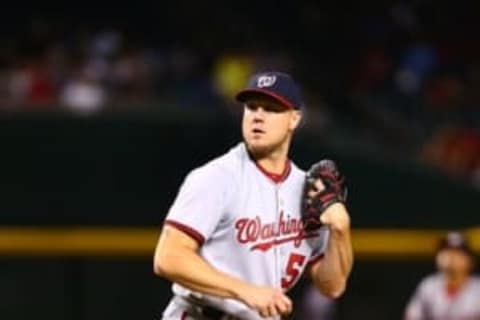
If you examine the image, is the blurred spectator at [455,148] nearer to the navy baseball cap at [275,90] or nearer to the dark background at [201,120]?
the dark background at [201,120]

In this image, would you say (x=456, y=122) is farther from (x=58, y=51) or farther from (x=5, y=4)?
(x=5, y=4)

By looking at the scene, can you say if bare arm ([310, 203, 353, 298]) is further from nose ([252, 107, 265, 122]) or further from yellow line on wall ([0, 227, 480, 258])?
yellow line on wall ([0, 227, 480, 258])

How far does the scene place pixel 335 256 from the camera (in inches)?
223

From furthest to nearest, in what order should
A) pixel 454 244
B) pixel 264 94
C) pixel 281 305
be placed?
pixel 454 244, pixel 264 94, pixel 281 305

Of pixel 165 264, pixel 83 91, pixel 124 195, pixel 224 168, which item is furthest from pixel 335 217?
pixel 83 91

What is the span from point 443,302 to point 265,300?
392 centimetres

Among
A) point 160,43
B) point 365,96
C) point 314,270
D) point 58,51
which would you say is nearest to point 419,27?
point 365,96

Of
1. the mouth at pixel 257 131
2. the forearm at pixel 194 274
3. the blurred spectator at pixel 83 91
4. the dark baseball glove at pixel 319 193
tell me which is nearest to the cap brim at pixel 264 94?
the mouth at pixel 257 131

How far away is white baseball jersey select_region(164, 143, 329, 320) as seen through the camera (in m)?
5.29

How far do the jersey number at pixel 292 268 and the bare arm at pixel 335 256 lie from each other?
0.36ft

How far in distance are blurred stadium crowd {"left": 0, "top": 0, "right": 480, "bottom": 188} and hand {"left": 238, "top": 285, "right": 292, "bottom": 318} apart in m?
5.72

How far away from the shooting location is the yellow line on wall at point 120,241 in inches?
412

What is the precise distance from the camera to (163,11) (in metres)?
12.6

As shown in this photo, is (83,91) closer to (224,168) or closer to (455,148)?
(455,148)
